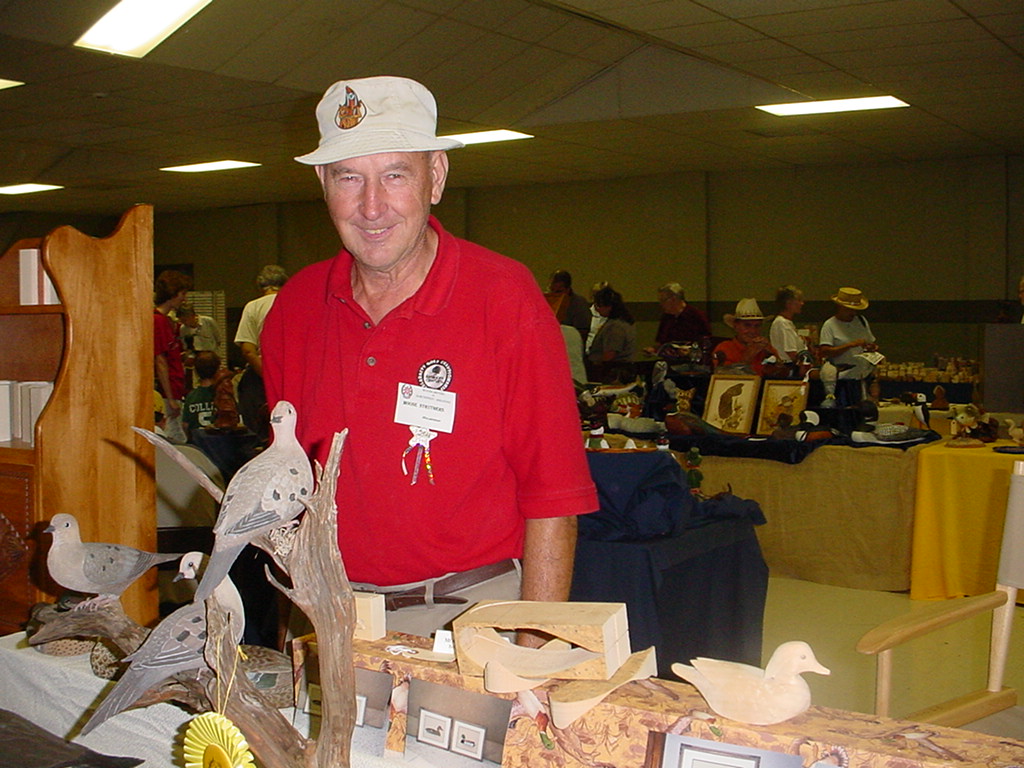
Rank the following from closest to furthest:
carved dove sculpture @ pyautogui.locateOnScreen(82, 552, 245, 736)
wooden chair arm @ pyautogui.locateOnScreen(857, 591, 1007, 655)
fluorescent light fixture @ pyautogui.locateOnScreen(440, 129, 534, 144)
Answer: carved dove sculpture @ pyautogui.locateOnScreen(82, 552, 245, 736) < wooden chair arm @ pyautogui.locateOnScreen(857, 591, 1007, 655) < fluorescent light fixture @ pyautogui.locateOnScreen(440, 129, 534, 144)

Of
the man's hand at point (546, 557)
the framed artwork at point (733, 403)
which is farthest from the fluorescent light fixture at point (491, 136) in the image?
the man's hand at point (546, 557)

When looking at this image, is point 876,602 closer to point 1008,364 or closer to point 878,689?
point 1008,364

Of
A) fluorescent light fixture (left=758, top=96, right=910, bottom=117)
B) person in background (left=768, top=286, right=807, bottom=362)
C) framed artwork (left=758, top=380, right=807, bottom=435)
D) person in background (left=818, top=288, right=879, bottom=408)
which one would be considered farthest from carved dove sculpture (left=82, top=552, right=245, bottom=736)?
fluorescent light fixture (left=758, top=96, right=910, bottom=117)

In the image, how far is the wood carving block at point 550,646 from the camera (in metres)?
1.04

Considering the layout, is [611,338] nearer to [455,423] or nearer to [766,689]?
[455,423]

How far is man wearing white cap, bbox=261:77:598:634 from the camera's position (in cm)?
152

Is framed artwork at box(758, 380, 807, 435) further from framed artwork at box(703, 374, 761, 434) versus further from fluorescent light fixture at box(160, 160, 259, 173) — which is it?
fluorescent light fixture at box(160, 160, 259, 173)

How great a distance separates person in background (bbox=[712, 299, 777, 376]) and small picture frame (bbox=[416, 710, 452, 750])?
451 centimetres

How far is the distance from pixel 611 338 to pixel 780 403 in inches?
96.7

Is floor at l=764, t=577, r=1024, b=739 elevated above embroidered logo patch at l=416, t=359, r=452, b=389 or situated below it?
below

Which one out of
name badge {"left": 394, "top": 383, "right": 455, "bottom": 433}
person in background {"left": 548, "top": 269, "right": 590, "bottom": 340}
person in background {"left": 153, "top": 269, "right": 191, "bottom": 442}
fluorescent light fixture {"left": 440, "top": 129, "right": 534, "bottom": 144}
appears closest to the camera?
name badge {"left": 394, "top": 383, "right": 455, "bottom": 433}

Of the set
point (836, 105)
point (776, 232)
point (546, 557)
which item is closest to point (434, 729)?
point (546, 557)

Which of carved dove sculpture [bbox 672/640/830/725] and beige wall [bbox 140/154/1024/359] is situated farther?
beige wall [bbox 140/154/1024/359]

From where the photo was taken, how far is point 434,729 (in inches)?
45.1
